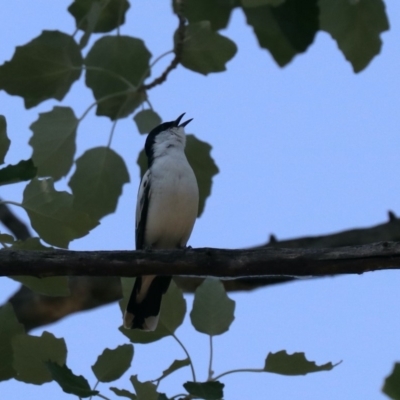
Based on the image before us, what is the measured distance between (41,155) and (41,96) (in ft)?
1.16

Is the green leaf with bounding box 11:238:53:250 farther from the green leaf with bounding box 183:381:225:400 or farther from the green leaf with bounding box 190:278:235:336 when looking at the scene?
the green leaf with bounding box 183:381:225:400

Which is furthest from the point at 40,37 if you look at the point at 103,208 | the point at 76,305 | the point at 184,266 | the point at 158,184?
the point at 76,305

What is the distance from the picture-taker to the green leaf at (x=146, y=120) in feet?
16.6

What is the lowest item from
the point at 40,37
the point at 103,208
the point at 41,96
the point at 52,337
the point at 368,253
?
the point at 52,337

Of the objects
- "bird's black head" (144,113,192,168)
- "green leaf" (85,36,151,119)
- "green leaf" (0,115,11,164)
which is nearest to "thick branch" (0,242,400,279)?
"green leaf" (0,115,11,164)

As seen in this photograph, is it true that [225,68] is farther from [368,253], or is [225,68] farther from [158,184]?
[368,253]

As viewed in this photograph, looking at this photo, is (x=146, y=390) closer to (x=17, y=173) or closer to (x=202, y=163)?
(x=17, y=173)

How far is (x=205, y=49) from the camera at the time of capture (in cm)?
492

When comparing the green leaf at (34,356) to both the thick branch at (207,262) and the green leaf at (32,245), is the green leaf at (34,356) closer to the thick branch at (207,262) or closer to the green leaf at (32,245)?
the thick branch at (207,262)

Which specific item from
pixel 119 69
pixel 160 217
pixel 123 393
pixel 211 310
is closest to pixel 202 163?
pixel 119 69

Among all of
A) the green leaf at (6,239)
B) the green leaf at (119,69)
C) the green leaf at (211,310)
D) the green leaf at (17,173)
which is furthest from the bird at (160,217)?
the green leaf at (17,173)

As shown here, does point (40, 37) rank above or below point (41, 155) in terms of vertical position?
above

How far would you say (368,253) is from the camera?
3504 mm

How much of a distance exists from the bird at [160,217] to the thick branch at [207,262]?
2.21 meters
